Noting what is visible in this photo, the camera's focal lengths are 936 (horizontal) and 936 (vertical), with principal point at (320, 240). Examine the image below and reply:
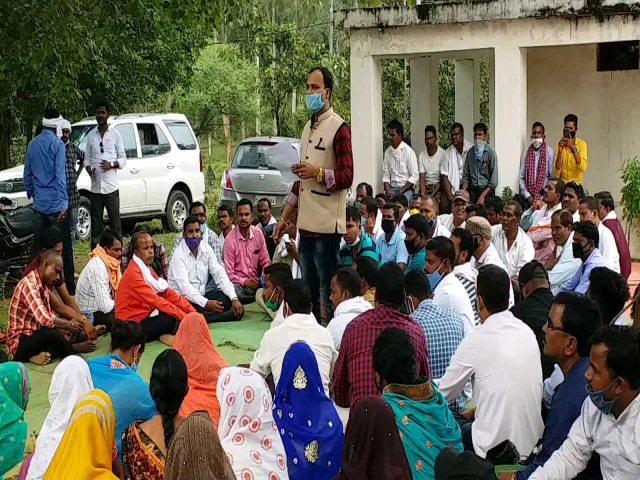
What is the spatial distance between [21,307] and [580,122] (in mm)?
8256

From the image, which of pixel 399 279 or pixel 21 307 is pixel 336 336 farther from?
pixel 21 307

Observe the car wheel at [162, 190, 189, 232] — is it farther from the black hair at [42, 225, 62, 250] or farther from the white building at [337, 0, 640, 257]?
the black hair at [42, 225, 62, 250]

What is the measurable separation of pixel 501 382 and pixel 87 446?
1.92 meters

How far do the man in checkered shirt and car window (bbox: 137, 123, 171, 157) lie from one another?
9.76 metres

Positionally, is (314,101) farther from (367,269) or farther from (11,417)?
(11,417)

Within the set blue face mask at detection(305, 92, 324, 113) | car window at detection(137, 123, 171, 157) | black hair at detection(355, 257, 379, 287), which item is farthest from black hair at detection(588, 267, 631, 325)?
car window at detection(137, 123, 171, 157)

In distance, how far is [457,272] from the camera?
6.57m

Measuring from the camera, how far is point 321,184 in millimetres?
6633

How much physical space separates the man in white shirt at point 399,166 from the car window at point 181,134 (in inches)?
177

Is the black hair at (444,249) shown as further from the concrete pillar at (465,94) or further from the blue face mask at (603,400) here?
the concrete pillar at (465,94)

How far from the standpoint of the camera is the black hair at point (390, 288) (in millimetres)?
4984

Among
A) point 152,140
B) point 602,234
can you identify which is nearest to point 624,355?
point 602,234

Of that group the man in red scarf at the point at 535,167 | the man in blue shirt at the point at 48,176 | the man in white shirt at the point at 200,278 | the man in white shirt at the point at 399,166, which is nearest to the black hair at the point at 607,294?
the man in white shirt at the point at 200,278

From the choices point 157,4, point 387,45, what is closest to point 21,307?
point 157,4
